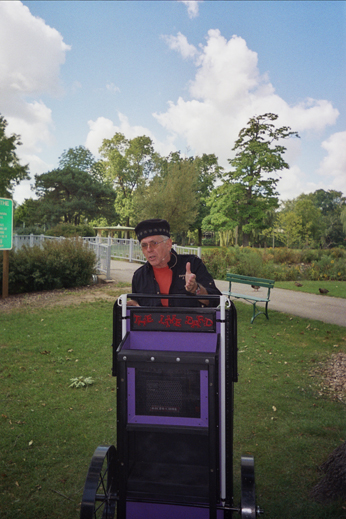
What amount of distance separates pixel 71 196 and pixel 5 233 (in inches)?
1358

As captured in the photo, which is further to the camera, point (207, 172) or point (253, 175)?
point (207, 172)

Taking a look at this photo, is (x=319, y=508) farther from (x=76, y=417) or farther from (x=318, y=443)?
(x=76, y=417)

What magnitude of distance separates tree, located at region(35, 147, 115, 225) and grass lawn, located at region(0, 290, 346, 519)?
37127 millimetres

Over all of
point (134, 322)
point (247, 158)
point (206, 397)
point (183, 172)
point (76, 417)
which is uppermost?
point (247, 158)

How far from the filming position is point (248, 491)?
2168mm

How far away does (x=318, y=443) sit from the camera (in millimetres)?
3785

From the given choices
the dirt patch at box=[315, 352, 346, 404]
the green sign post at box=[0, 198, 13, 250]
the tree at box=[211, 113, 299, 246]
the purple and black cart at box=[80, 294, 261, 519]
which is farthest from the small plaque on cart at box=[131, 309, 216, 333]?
the tree at box=[211, 113, 299, 246]

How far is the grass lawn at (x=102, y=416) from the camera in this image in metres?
3.08

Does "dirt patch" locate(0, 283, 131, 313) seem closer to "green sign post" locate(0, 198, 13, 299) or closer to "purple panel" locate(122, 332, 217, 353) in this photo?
"green sign post" locate(0, 198, 13, 299)

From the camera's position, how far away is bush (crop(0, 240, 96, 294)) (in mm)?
12158

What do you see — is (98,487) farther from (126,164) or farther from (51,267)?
(126,164)

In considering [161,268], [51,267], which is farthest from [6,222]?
[161,268]

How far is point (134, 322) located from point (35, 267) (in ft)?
35.5

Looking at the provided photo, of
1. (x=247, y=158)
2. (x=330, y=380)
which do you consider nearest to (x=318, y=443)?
(x=330, y=380)
